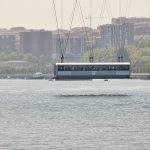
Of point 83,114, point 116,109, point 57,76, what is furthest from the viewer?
point 57,76

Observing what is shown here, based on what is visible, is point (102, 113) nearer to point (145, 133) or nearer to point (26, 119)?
point (26, 119)

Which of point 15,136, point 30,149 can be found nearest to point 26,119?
point 15,136

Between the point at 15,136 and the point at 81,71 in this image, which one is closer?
the point at 15,136

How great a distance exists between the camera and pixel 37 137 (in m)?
70.6

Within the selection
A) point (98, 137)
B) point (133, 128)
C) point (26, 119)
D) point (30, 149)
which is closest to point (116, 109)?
point (26, 119)

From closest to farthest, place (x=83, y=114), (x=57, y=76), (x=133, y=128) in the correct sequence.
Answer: (x=133, y=128) < (x=83, y=114) < (x=57, y=76)

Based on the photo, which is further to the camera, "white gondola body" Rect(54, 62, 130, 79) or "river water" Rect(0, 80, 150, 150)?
"white gondola body" Rect(54, 62, 130, 79)

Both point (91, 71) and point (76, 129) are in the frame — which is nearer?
point (76, 129)

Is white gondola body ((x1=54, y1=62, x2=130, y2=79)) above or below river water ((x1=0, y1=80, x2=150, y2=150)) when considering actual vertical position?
above

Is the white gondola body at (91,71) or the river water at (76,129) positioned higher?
the white gondola body at (91,71)

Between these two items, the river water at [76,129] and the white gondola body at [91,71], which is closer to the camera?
the river water at [76,129]

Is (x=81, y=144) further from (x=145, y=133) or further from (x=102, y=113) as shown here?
(x=102, y=113)

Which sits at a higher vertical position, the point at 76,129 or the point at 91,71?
the point at 91,71

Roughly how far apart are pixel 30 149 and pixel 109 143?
23.2ft
